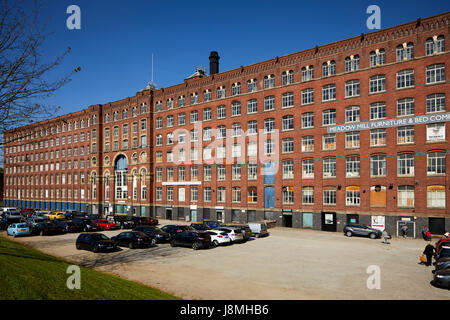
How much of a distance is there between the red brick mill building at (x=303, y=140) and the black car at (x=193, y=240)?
47.3 ft

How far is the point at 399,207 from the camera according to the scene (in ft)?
116

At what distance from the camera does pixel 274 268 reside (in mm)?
19969

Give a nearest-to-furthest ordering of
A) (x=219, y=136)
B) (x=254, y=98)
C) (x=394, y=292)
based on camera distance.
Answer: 1. (x=394, y=292)
2. (x=254, y=98)
3. (x=219, y=136)

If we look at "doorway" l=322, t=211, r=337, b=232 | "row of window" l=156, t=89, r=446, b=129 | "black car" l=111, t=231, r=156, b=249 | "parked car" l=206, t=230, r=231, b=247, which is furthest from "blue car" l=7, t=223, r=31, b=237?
"doorway" l=322, t=211, r=337, b=232

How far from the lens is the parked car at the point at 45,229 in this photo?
3519cm

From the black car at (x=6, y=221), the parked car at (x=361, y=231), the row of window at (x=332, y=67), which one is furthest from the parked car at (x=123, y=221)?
the parked car at (x=361, y=231)

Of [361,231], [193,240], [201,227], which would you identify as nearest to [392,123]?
[361,231]

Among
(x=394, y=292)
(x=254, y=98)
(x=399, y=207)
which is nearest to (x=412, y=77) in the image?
(x=399, y=207)

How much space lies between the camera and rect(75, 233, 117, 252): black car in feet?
81.2

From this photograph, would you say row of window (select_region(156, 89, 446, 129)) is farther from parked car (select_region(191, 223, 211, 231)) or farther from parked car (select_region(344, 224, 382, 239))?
parked car (select_region(191, 223, 211, 231))

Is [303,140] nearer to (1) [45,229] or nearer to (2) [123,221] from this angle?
(2) [123,221]

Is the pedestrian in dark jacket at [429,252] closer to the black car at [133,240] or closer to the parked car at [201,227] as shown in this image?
the black car at [133,240]
